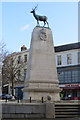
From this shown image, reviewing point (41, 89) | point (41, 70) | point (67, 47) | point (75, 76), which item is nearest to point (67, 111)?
point (41, 89)

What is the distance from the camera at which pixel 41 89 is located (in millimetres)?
19625

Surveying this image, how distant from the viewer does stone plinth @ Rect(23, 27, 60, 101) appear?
1970 cm

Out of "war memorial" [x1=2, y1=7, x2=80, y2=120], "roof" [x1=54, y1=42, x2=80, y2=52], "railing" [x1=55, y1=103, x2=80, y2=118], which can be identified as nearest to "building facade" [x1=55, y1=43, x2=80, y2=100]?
"roof" [x1=54, y1=42, x2=80, y2=52]

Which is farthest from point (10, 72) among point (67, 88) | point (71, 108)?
point (71, 108)

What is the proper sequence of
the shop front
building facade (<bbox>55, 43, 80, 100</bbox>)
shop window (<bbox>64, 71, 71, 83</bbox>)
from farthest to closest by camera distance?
shop window (<bbox>64, 71, 71, 83</bbox>)
building facade (<bbox>55, 43, 80, 100</bbox>)
the shop front

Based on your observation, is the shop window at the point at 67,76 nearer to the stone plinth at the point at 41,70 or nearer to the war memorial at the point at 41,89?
the war memorial at the point at 41,89

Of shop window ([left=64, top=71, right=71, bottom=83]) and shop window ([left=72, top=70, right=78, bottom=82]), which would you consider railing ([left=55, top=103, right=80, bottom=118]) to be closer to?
shop window ([left=72, top=70, right=78, bottom=82])

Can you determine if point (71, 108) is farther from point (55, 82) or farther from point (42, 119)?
point (55, 82)

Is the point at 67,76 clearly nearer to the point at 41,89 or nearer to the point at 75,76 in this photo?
the point at 75,76

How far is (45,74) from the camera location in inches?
807

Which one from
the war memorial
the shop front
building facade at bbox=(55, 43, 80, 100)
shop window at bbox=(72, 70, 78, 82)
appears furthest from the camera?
building facade at bbox=(55, 43, 80, 100)

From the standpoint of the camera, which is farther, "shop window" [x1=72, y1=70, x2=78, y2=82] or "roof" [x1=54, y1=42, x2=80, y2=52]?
"roof" [x1=54, y1=42, x2=80, y2=52]

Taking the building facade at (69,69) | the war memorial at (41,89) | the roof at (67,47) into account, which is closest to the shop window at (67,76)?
the building facade at (69,69)

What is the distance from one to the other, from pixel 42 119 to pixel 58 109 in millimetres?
1696
